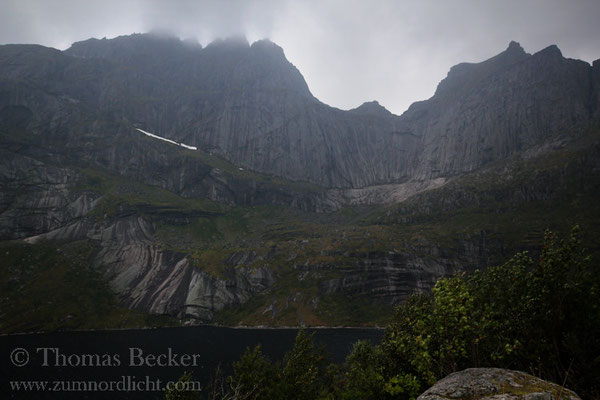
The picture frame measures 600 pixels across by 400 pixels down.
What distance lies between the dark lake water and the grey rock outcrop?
28.1m

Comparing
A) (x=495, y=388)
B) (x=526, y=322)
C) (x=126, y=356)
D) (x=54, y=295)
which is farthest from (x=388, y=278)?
(x=495, y=388)

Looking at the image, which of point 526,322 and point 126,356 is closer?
point 526,322

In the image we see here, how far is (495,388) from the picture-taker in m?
11.2

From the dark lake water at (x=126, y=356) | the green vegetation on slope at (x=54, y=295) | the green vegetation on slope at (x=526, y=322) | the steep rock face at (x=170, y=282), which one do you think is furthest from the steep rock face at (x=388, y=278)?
the green vegetation on slope at (x=526, y=322)

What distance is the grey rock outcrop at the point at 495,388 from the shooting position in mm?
10031

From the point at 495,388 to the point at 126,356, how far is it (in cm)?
11249

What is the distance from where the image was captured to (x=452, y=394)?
11.6 metres

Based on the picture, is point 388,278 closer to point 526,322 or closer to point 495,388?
point 526,322

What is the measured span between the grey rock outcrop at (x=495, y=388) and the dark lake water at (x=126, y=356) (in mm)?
28076

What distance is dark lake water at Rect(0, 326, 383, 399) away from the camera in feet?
224

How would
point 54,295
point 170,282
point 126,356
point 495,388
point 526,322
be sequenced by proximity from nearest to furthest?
point 495,388 < point 526,322 < point 126,356 < point 54,295 < point 170,282

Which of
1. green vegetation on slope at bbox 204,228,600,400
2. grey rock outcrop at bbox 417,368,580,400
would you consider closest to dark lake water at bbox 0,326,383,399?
green vegetation on slope at bbox 204,228,600,400

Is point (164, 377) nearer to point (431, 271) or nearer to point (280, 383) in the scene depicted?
point (280, 383)

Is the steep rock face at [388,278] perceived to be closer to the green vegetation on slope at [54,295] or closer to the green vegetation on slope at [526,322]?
the green vegetation on slope at [54,295]
